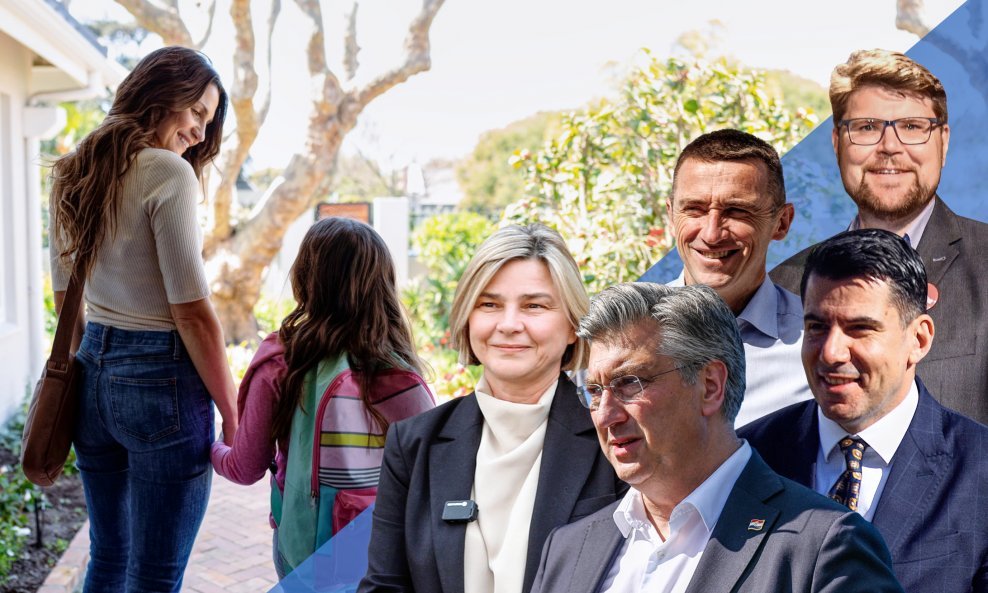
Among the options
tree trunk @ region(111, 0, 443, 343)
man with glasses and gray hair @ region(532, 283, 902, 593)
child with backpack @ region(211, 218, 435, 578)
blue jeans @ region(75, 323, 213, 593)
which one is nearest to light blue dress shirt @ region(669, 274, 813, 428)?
man with glasses and gray hair @ region(532, 283, 902, 593)

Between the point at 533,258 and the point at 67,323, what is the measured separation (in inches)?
59.4

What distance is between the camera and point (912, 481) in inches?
71.3

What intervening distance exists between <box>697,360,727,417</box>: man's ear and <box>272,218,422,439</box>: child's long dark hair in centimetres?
107

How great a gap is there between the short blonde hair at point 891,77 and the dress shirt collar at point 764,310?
0.44 meters

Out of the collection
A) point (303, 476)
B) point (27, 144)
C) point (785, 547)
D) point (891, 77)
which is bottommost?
point (303, 476)

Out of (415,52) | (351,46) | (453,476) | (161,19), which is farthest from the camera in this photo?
(351,46)

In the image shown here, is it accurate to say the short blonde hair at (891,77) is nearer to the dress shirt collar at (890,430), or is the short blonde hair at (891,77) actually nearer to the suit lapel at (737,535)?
the dress shirt collar at (890,430)

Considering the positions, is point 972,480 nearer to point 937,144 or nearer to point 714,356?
point 714,356

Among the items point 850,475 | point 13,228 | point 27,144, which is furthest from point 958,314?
point 27,144

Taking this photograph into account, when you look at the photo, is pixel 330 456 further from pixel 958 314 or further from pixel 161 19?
→ pixel 161 19

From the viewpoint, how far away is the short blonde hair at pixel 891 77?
2.08 m

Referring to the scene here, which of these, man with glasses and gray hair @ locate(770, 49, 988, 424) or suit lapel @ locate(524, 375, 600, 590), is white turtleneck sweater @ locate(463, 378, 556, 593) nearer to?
suit lapel @ locate(524, 375, 600, 590)

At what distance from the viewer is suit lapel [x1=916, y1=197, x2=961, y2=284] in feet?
6.63

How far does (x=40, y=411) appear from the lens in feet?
9.07
